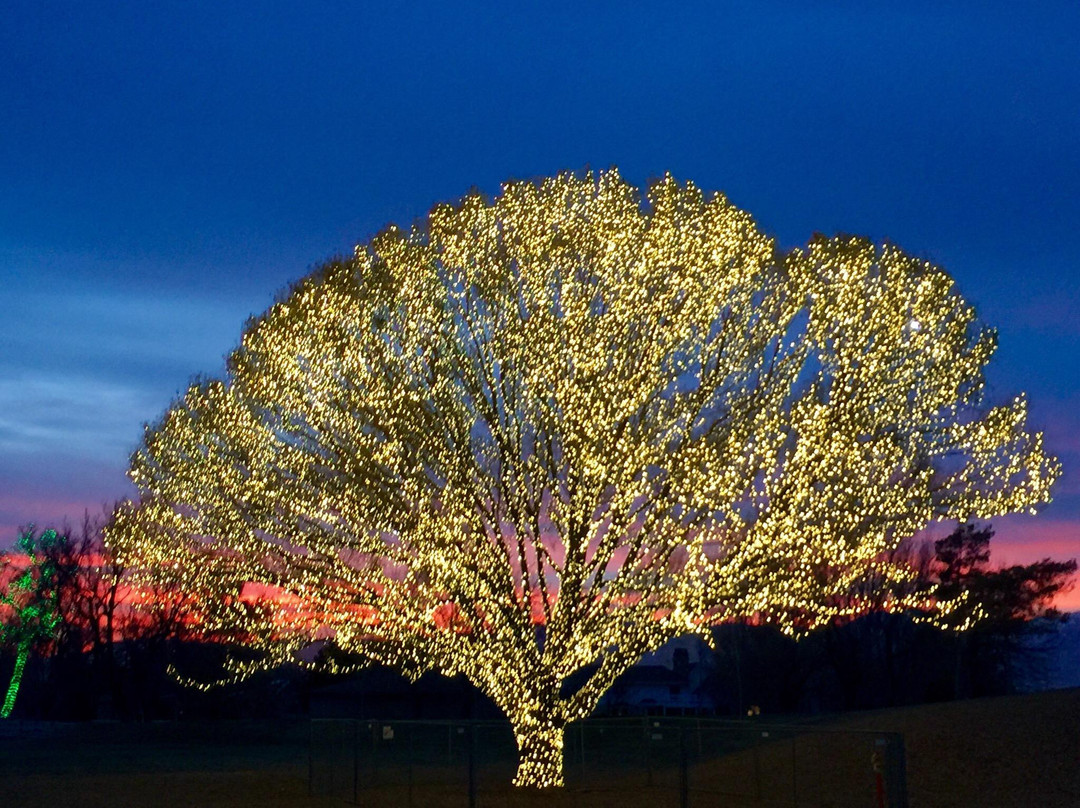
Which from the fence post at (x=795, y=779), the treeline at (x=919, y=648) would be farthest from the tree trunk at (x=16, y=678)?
the fence post at (x=795, y=779)

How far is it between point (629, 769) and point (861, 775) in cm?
1202

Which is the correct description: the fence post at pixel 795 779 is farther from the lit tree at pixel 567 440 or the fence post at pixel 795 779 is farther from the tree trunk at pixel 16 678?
the tree trunk at pixel 16 678

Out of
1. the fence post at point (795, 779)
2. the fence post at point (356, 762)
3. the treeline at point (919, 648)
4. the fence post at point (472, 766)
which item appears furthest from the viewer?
the treeline at point (919, 648)

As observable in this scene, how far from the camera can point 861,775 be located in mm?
15102

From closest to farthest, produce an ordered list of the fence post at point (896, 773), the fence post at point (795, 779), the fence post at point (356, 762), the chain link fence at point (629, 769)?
the fence post at point (896, 773)
the chain link fence at point (629, 769)
the fence post at point (795, 779)
the fence post at point (356, 762)

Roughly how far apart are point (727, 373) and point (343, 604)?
7420mm

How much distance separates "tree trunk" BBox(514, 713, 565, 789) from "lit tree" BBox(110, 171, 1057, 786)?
0.18 feet

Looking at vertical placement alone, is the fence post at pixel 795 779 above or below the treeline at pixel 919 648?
below

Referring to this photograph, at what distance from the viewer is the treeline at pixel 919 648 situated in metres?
37.4

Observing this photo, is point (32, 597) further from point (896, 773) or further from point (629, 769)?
point (896, 773)

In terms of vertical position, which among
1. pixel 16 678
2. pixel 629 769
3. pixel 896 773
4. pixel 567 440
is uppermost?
pixel 567 440

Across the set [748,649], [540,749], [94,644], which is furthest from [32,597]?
[540,749]

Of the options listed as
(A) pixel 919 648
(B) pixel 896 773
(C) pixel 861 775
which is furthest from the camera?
(A) pixel 919 648

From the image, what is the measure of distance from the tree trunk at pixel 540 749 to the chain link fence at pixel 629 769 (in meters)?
0.39
